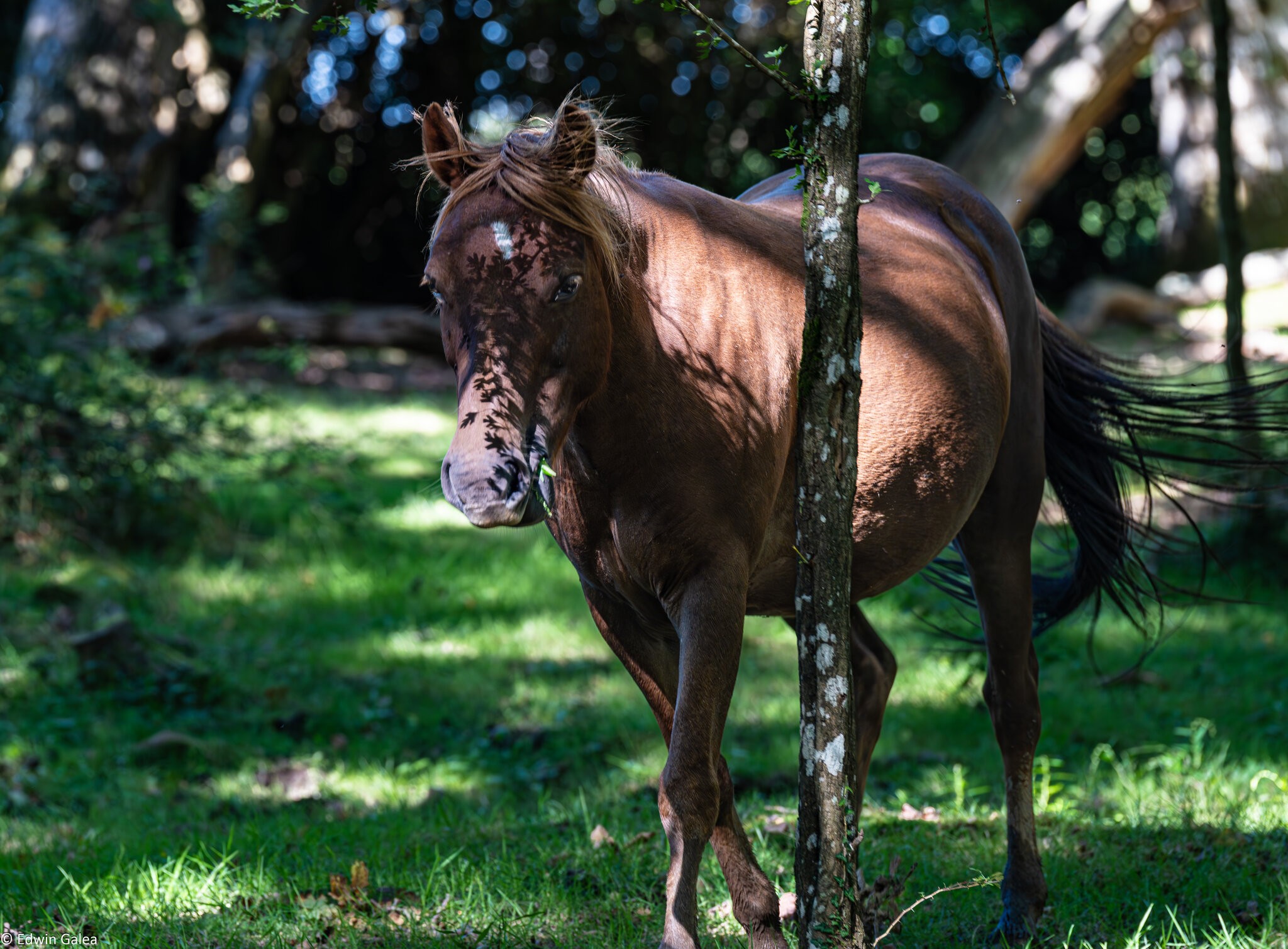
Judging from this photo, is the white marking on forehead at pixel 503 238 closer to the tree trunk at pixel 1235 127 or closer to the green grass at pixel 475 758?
the green grass at pixel 475 758

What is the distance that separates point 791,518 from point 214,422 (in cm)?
525

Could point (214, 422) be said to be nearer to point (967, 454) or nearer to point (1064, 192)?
point (967, 454)

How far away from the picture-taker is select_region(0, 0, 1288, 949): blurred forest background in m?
3.39

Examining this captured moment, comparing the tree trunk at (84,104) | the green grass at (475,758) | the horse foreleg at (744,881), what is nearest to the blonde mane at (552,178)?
the horse foreleg at (744,881)

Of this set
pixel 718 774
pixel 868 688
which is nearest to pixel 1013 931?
pixel 868 688

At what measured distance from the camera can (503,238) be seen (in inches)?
84.4

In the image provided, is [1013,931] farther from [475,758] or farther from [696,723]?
[475,758]

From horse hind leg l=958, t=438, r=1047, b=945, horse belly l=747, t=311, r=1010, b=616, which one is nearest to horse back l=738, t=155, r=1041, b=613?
horse belly l=747, t=311, r=1010, b=616

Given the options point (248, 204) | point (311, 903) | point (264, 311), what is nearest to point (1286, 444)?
point (311, 903)

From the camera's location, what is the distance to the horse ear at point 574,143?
88.4 inches

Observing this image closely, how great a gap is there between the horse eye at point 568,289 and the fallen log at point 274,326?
560 centimetres

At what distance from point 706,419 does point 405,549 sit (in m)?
5.04

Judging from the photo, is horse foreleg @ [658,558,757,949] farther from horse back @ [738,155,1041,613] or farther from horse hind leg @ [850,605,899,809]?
horse hind leg @ [850,605,899,809]

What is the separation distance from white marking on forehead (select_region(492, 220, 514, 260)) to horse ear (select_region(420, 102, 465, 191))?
26cm
